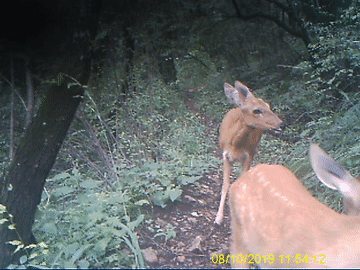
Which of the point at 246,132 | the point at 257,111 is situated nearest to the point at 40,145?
the point at 246,132

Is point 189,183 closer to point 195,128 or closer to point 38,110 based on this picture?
point 38,110

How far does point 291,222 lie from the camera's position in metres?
2.74

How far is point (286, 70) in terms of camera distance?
12.5 meters

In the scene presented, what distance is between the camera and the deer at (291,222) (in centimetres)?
248

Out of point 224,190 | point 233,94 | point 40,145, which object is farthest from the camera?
point 233,94

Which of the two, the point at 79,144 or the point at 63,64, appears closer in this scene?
the point at 63,64

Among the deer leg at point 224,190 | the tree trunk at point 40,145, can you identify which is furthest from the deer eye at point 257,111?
the tree trunk at point 40,145

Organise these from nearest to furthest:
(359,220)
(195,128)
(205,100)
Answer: (359,220) → (195,128) → (205,100)

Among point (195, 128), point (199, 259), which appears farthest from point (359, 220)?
point (195, 128)

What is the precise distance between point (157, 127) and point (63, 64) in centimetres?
311

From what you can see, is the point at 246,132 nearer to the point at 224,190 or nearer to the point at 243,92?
the point at 243,92

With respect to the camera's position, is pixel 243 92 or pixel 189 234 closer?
pixel 189 234

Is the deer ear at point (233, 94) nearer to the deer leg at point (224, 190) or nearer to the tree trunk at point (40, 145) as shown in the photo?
the deer leg at point (224, 190)
